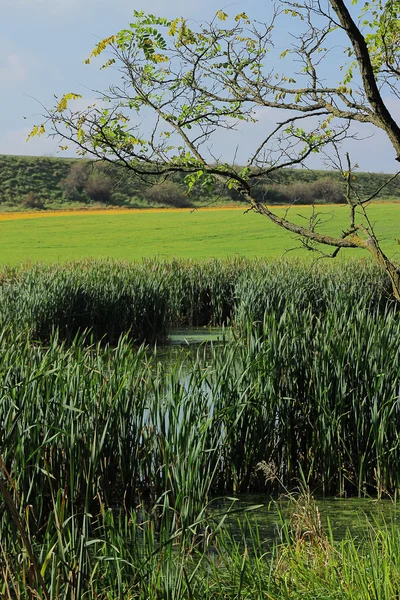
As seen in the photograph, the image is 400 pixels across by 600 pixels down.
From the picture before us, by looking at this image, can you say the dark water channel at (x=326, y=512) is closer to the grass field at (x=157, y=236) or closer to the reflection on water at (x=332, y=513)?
the reflection on water at (x=332, y=513)

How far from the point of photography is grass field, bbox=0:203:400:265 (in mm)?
28078

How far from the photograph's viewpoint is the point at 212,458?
14.9 feet

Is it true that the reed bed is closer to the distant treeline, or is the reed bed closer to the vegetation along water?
the vegetation along water

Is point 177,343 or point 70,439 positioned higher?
point 70,439

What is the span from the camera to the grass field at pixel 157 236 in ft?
92.1

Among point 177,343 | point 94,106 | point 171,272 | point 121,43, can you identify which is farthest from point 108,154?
point 171,272

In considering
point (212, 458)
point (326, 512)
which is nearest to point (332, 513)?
point (326, 512)

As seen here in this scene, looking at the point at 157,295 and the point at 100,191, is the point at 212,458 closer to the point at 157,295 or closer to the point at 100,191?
the point at 157,295

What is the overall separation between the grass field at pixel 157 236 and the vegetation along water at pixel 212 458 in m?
19.3

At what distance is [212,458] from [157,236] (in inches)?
1180

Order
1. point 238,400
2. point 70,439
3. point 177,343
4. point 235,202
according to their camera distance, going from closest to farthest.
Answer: point 70,439, point 238,400, point 177,343, point 235,202

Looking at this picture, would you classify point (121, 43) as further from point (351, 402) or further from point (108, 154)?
point (351, 402)

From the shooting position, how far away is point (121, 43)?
20.6 feet

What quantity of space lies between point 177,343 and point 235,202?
4445 centimetres
